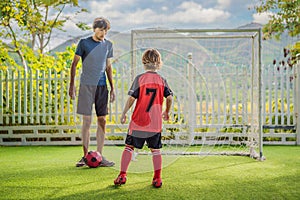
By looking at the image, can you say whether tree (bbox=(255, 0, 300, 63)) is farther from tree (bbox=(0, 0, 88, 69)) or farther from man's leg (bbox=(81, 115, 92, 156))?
man's leg (bbox=(81, 115, 92, 156))

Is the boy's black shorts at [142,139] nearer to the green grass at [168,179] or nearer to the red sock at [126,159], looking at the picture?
the red sock at [126,159]

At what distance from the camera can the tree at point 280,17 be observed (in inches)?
372

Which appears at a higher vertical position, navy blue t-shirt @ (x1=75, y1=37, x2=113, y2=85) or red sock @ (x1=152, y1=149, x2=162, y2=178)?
navy blue t-shirt @ (x1=75, y1=37, x2=113, y2=85)

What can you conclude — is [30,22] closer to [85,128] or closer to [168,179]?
[85,128]

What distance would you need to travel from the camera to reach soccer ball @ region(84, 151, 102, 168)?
14.6ft

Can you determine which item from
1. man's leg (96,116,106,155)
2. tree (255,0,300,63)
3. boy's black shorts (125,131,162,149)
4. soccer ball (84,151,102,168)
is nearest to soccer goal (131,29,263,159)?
man's leg (96,116,106,155)

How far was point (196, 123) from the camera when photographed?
23.8 ft

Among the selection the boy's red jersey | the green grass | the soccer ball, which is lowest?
the green grass

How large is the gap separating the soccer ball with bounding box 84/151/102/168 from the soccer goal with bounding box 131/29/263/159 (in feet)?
3.38

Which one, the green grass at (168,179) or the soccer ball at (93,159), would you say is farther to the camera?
the soccer ball at (93,159)

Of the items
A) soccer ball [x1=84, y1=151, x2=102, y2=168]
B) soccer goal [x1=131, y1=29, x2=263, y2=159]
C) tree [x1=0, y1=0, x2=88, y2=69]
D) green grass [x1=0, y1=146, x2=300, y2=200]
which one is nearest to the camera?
green grass [x1=0, y1=146, x2=300, y2=200]

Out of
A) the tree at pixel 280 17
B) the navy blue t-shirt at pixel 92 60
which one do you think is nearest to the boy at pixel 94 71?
the navy blue t-shirt at pixel 92 60

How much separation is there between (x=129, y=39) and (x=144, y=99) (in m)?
1.72

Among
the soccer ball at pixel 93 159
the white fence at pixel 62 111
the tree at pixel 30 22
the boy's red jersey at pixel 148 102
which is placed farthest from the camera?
the tree at pixel 30 22
